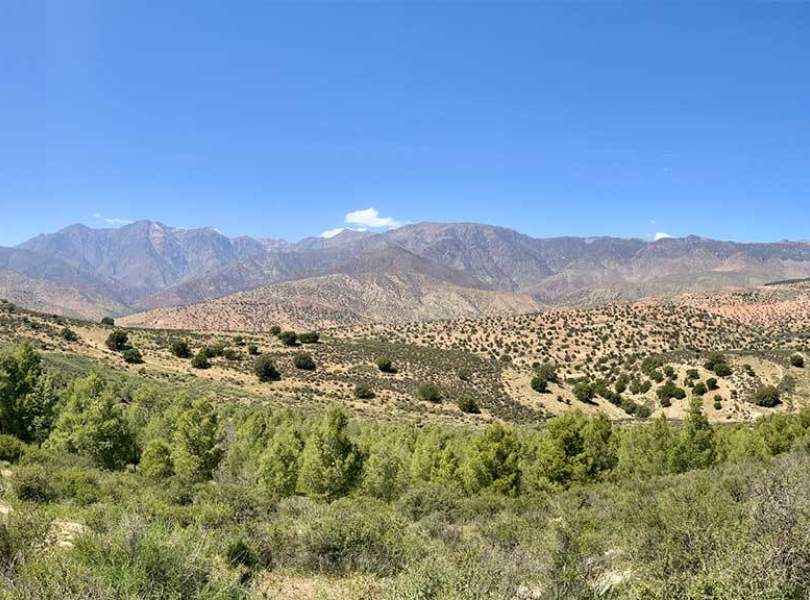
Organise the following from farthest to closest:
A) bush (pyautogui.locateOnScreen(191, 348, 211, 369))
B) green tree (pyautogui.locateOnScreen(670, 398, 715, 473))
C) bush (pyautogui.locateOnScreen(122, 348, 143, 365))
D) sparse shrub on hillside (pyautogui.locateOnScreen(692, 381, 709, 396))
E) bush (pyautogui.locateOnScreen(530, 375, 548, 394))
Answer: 1. bush (pyautogui.locateOnScreen(530, 375, 548, 394))
2. bush (pyautogui.locateOnScreen(191, 348, 211, 369))
3. bush (pyautogui.locateOnScreen(122, 348, 143, 365))
4. sparse shrub on hillside (pyautogui.locateOnScreen(692, 381, 709, 396))
5. green tree (pyautogui.locateOnScreen(670, 398, 715, 473))

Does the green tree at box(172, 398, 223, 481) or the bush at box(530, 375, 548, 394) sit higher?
the green tree at box(172, 398, 223, 481)

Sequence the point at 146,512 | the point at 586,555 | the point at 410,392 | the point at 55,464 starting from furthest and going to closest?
the point at 410,392, the point at 55,464, the point at 146,512, the point at 586,555

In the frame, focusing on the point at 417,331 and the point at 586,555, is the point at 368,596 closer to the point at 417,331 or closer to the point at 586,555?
the point at 586,555

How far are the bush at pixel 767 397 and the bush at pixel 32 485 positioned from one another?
62.8 metres

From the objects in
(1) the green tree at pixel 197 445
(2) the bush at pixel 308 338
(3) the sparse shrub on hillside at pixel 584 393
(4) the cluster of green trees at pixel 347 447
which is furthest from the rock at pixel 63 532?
(2) the bush at pixel 308 338

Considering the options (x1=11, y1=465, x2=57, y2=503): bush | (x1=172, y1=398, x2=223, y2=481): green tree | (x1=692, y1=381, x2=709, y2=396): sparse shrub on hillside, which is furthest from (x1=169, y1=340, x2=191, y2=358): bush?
(x1=692, y1=381, x2=709, y2=396): sparse shrub on hillside

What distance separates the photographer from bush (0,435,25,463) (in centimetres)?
1879

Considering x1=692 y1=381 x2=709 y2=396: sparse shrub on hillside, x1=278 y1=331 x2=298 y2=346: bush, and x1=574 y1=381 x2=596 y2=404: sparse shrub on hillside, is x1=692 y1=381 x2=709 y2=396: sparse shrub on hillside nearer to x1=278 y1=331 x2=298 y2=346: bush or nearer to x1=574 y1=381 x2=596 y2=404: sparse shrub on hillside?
x1=574 y1=381 x2=596 y2=404: sparse shrub on hillside

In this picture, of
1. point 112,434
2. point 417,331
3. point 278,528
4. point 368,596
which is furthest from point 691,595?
point 417,331

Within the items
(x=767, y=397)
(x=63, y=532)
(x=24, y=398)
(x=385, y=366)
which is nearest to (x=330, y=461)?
(x=63, y=532)

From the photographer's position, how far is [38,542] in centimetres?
847

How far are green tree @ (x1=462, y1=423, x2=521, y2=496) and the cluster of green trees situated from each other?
0.05m

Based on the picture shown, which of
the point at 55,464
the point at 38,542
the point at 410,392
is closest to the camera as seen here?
the point at 38,542

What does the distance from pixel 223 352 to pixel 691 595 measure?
70268 millimetres
